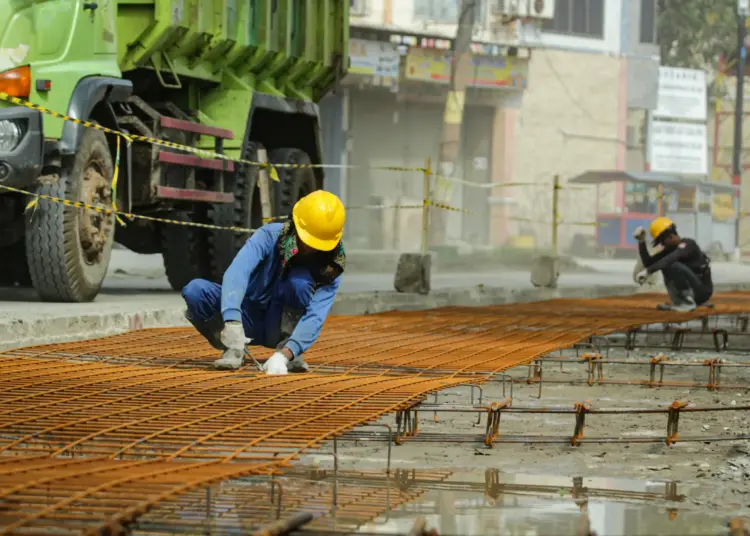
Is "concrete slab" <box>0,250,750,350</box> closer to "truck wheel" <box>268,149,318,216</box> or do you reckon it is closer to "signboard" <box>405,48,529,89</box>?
"truck wheel" <box>268,149,318,216</box>

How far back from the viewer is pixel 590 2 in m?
40.1

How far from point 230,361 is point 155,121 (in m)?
5.05

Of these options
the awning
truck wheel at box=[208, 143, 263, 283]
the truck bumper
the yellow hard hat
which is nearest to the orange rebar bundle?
the truck bumper

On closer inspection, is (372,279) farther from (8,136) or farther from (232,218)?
(8,136)

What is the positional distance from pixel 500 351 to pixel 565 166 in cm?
3086

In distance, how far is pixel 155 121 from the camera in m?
11.8

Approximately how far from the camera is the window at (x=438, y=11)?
1321 inches

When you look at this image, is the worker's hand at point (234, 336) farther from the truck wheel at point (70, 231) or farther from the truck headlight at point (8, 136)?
the truck wheel at point (70, 231)

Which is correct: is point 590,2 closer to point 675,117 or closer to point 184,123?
point 675,117

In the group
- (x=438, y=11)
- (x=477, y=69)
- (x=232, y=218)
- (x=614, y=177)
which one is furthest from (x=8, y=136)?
(x=614, y=177)

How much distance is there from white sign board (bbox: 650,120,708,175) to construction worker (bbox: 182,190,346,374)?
1399 inches

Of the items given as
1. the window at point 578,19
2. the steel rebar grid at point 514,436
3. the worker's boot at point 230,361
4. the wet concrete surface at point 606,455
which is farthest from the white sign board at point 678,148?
the steel rebar grid at point 514,436

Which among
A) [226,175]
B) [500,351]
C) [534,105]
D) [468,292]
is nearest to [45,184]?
[226,175]

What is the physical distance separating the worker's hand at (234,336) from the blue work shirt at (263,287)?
0.09 feet
